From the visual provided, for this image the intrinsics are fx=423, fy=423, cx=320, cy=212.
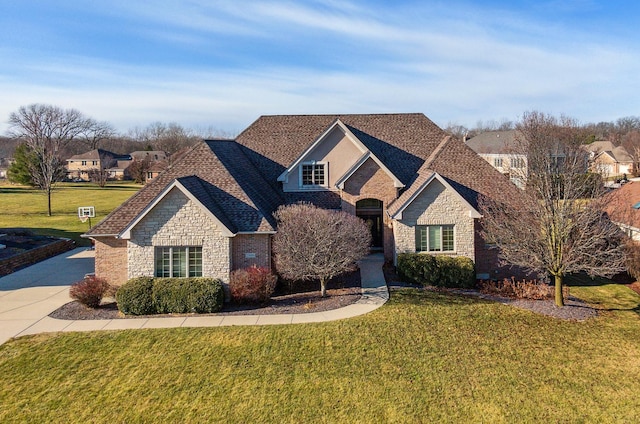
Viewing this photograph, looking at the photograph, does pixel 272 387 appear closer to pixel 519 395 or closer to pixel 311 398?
pixel 311 398

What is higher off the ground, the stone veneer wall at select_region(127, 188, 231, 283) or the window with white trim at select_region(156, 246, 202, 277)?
the stone veneer wall at select_region(127, 188, 231, 283)

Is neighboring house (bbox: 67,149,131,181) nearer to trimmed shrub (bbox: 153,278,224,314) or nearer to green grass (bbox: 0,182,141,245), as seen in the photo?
green grass (bbox: 0,182,141,245)

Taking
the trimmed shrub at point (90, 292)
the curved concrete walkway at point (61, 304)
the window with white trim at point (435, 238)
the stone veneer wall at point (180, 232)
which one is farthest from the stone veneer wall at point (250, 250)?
the window with white trim at point (435, 238)

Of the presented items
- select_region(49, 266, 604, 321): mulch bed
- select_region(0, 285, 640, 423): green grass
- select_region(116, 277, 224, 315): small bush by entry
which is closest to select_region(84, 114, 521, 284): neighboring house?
select_region(116, 277, 224, 315): small bush by entry

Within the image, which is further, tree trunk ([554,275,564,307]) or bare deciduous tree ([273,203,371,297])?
bare deciduous tree ([273,203,371,297])

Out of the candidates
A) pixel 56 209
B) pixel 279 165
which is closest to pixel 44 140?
pixel 56 209

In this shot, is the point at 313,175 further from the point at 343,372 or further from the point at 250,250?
the point at 343,372
